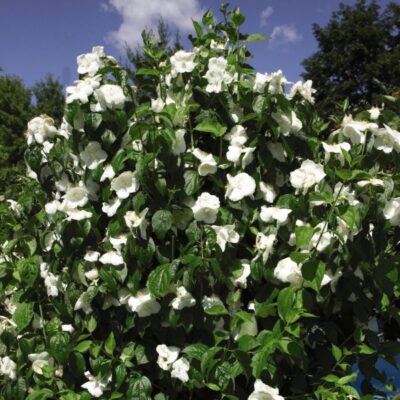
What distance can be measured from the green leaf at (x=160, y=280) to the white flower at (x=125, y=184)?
267 millimetres

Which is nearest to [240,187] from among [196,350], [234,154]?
[234,154]

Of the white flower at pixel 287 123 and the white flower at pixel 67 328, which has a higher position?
the white flower at pixel 287 123

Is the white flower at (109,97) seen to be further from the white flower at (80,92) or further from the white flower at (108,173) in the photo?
the white flower at (108,173)

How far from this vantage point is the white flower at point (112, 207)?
1.82 m

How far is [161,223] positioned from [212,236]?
6.8 inches

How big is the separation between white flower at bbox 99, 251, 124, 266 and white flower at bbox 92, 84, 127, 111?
1.61 feet

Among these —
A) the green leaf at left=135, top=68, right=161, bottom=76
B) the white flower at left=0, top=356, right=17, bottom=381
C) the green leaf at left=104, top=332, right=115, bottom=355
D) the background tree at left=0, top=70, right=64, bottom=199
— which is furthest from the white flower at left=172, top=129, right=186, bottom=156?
the background tree at left=0, top=70, right=64, bottom=199

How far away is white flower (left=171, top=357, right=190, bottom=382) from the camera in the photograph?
1.75 m

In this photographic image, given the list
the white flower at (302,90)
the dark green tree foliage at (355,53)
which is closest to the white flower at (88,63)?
the white flower at (302,90)

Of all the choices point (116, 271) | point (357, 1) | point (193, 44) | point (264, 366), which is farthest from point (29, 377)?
point (357, 1)

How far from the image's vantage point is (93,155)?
1878mm

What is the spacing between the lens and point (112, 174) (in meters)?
1.83

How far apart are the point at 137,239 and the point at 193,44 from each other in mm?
802

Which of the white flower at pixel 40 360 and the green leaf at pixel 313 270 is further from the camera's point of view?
the white flower at pixel 40 360
